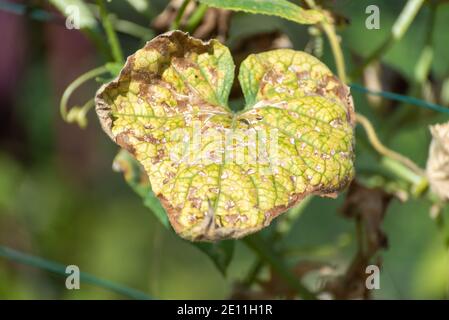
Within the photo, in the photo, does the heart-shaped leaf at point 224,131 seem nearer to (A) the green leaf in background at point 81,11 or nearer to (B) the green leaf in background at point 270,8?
(B) the green leaf in background at point 270,8

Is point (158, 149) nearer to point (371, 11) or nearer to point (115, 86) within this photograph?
point (115, 86)

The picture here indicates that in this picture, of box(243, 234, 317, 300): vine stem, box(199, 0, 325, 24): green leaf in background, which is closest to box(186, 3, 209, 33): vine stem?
box(199, 0, 325, 24): green leaf in background

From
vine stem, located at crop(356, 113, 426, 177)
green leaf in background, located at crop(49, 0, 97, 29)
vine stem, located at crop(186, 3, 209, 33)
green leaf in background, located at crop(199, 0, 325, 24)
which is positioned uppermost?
green leaf in background, located at crop(49, 0, 97, 29)

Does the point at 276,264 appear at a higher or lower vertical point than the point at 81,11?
lower

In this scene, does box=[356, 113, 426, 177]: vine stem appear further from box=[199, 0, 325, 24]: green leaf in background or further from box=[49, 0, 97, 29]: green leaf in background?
box=[49, 0, 97, 29]: green leaf in background

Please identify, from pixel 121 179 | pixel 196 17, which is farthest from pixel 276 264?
pixel 121 179

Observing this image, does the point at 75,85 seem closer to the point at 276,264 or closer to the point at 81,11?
the point at 81,11

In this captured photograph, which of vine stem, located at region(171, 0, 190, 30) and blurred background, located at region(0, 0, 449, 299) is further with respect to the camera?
blurred background, located at region(0, 0, 449, 299)
